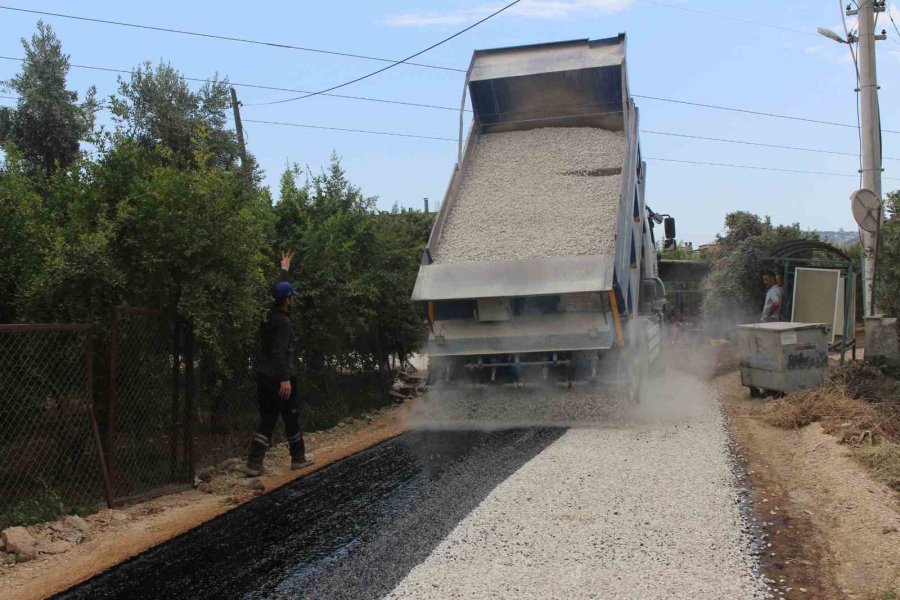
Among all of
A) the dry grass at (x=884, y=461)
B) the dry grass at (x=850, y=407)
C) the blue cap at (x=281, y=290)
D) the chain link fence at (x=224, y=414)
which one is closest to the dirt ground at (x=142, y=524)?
the chain link fence at (x=224, y=414)

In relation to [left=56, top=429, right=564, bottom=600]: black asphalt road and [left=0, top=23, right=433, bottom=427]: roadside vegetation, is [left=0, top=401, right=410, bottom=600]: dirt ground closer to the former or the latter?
[left=56, top=429, right=564, bottom=600]: black asphalt road

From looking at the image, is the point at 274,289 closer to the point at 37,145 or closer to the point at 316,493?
the point at 316,493

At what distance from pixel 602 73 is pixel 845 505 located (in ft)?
23.8

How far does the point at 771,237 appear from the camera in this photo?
19.0 metres

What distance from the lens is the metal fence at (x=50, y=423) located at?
611 cm

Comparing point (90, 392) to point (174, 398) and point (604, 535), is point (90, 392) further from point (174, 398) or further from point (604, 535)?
point (604, 535)

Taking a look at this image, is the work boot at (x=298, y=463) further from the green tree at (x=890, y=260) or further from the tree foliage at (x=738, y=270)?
the tree foliage at (x=738, y=270)

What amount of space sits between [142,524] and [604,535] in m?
3.34

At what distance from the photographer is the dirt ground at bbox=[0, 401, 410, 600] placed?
189 inches

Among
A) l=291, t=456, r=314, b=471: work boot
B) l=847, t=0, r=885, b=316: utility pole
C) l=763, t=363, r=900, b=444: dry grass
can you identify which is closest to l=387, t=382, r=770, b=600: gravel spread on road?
l=763, t=363, r=900, b=444: dry grass

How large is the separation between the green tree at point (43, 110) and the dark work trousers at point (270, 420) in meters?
9.09

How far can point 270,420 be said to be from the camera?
7453 millimetres

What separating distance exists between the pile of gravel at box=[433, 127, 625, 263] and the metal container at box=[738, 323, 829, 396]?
2.73 metres

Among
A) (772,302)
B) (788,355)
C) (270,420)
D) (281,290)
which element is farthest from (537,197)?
(772,302)
